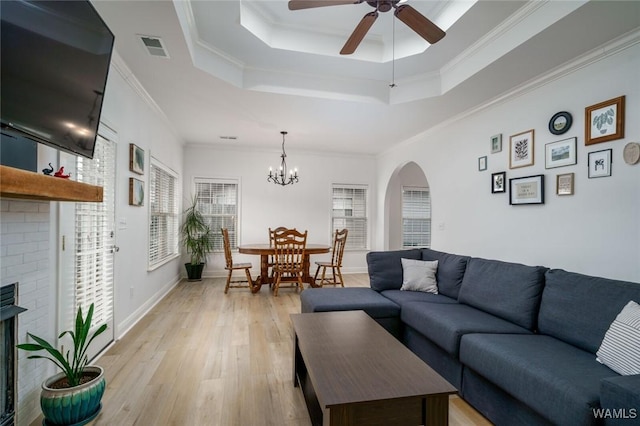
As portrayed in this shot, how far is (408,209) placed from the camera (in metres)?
7.30

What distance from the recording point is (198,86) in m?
3.35

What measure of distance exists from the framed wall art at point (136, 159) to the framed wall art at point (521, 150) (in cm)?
409

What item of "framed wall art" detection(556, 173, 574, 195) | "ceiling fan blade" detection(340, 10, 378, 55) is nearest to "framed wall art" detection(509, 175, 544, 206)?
"framed wall art" detection(556, 173, 574, 195)

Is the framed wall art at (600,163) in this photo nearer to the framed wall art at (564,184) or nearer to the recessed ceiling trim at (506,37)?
the framed wall art at (564,184)

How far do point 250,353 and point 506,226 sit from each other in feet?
9.77

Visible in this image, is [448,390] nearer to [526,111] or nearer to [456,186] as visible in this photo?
[526,111]

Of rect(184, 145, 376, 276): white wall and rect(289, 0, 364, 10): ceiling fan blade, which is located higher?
rect(289, 0, 364, 10): ceiling fan blade

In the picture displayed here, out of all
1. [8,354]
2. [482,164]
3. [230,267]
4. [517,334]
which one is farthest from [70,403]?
[482,164]

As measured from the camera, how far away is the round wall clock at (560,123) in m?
2.75

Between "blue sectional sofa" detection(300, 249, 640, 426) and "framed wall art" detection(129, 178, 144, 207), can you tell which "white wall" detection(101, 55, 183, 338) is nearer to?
"framed wall art" detection(129, 178, 144, 207)

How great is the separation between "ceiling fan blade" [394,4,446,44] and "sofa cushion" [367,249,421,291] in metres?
2.15

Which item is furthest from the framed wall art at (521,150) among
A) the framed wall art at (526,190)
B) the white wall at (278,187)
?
the white wall at (278,187)

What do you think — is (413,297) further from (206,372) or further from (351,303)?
(206,372)

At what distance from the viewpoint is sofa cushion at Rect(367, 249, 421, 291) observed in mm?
3344
